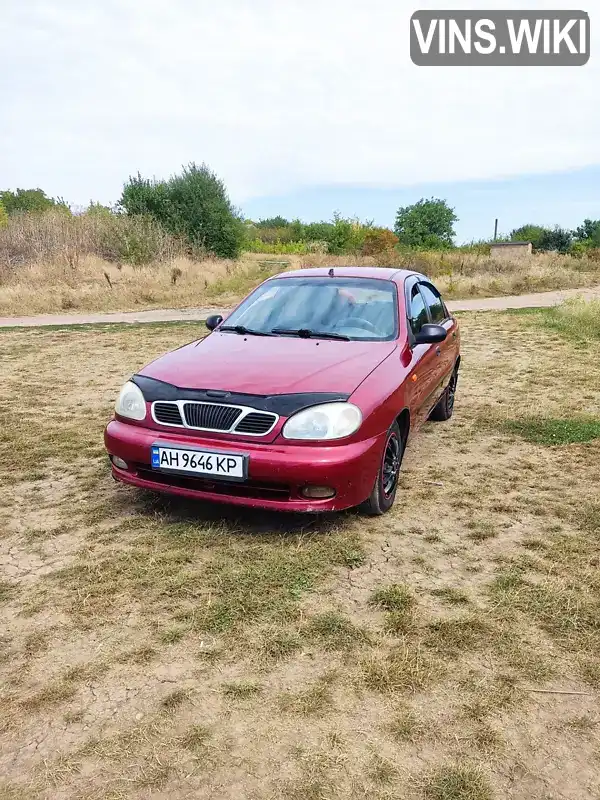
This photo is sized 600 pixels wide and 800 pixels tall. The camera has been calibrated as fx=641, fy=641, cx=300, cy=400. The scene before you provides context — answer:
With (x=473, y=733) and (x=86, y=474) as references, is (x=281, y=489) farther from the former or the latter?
(x=86, y=474)

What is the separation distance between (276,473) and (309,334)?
1413 mm

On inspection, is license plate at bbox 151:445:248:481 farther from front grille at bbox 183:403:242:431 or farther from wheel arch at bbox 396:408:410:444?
wheel arch at bbox 396:408:410:444

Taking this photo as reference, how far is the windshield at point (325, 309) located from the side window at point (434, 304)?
2.70ft

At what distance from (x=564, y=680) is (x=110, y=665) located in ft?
5.72

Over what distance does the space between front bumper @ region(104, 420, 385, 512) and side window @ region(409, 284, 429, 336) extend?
4.64 feet

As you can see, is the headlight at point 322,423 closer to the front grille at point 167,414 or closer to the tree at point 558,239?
the front grille at point 167,414

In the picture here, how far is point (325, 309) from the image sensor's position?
4680mm

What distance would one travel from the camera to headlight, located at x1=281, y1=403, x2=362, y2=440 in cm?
337

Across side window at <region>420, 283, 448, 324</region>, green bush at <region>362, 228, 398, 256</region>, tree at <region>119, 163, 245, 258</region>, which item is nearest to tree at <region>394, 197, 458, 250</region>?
green bush at <region>362, 228, 398, 256</region>

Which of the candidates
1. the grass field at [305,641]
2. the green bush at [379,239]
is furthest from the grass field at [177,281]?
the grass field at [305,641]

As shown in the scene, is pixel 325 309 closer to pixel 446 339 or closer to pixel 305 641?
pixel 446 339

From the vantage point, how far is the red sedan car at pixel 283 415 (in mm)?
3363

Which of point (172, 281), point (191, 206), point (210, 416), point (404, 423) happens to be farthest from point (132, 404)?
point (191, 206)

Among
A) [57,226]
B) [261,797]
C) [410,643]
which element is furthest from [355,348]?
[57,226]
